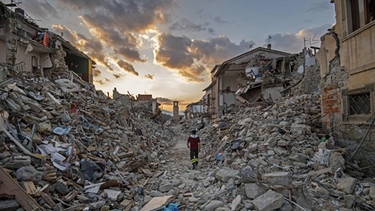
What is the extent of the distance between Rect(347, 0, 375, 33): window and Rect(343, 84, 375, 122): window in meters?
1.75

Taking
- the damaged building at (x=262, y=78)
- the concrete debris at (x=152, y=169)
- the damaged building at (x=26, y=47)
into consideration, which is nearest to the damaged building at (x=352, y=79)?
the concrete debris at (x=152, y=169)

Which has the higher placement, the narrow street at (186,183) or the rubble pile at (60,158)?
the rubble pile at (60,158)

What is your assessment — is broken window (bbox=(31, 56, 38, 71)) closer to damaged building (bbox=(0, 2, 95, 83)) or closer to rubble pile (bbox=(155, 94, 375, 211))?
damaged building (bbox=(0, 2, 95, 83))


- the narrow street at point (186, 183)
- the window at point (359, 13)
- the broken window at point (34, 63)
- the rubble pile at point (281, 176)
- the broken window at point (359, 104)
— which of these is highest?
the broken window at point (34, 63)

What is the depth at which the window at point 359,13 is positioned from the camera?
19.9ft

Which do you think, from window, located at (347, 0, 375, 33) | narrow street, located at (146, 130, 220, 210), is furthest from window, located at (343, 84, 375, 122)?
narrow street, located at (146, 130, 220, 210)

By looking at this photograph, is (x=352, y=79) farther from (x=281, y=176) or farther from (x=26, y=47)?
(x=26, y=47)

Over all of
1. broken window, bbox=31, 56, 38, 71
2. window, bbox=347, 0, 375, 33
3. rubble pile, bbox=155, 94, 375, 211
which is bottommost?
rubble pile, bbox=155, 94, 375, 211

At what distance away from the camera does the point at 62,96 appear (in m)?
10.6

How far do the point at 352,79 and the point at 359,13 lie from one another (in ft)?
5.83

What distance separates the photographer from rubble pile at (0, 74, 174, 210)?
464 cm

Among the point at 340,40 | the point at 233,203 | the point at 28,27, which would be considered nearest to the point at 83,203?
the point at 233,203

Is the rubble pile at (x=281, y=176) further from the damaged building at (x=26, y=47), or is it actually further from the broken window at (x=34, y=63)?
the broken window at (x=34, y=63)

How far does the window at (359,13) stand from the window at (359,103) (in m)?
1.75
